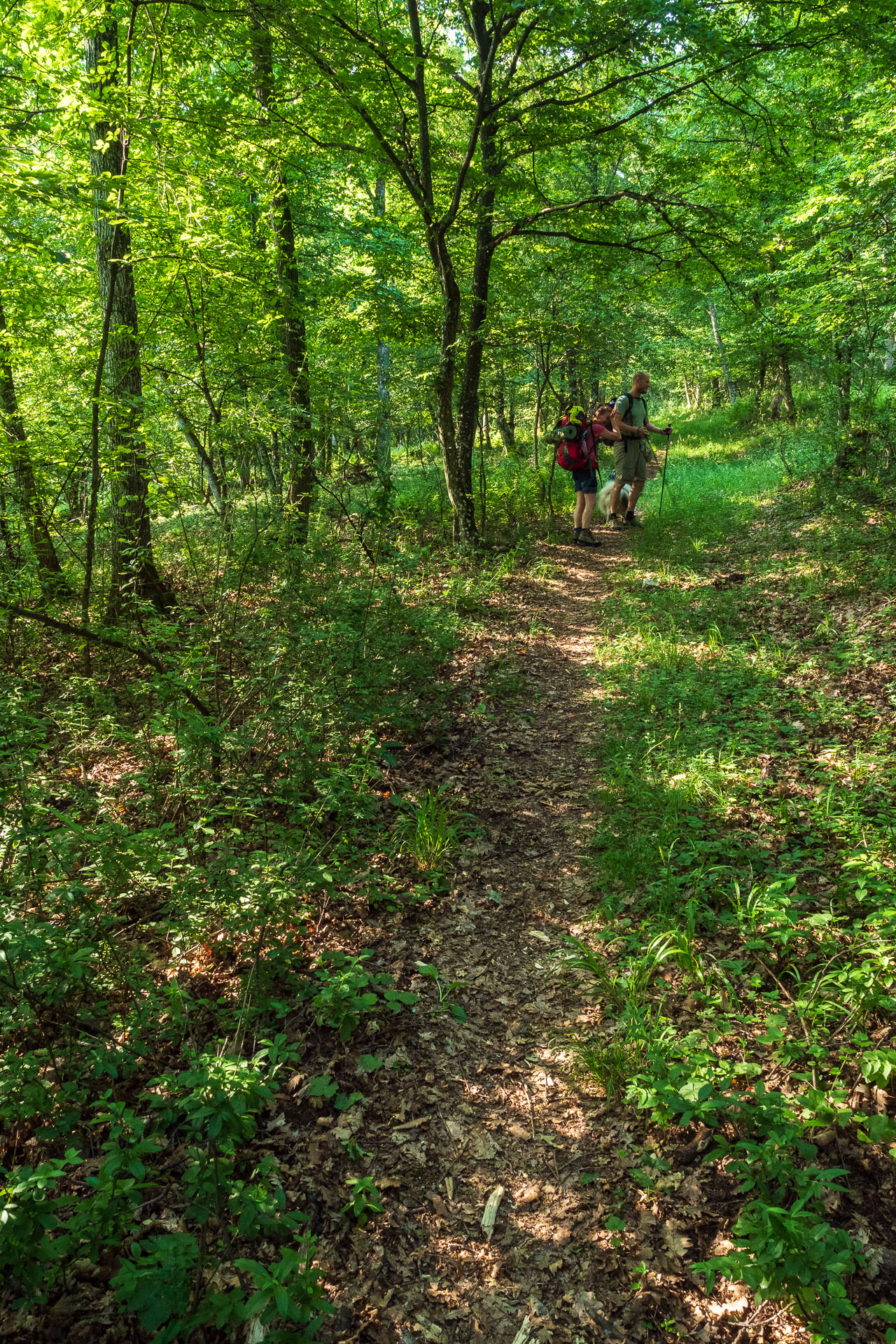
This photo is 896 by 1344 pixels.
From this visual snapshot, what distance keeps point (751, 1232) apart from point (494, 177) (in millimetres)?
10319

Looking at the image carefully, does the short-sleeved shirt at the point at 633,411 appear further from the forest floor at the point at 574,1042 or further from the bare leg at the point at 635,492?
the forest floor at the point at 574,1042

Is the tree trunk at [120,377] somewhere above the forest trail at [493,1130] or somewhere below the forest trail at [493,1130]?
above

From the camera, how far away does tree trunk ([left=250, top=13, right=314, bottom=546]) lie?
263 inches

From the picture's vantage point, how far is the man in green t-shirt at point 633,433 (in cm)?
1112

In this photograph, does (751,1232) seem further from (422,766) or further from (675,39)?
(675,39)

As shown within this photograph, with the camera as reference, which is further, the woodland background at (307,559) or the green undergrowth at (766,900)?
the woodland background at (307,559)

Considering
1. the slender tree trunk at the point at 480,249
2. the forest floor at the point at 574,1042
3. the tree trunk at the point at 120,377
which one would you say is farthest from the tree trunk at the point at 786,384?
the tree trunk at the point at 120,377

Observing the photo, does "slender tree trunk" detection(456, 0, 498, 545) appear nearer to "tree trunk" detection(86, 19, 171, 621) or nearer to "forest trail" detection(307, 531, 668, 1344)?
"tree trunk" detection(86, 19, 171, 621)

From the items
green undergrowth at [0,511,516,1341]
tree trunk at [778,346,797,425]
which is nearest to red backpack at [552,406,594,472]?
green undergrowth at [0,511,516,1341]

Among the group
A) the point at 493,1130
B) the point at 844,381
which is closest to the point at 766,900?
the point at 493,1130

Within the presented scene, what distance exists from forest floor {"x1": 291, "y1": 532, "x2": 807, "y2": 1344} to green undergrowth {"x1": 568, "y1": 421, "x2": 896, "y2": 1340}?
0.17m

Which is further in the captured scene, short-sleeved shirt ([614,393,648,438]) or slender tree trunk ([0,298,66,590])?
short-sleeved shirt ([614,393,648,438])

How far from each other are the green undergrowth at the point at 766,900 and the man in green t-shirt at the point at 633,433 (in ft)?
14.6

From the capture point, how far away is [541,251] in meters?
11.6
